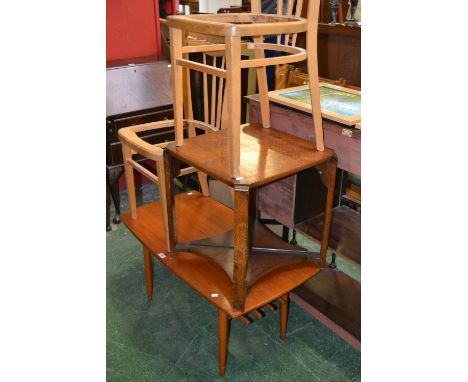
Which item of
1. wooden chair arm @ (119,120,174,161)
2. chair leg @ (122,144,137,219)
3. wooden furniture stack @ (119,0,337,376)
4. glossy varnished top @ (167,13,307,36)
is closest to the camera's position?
glossy varnished top @ (167,13,307,36)

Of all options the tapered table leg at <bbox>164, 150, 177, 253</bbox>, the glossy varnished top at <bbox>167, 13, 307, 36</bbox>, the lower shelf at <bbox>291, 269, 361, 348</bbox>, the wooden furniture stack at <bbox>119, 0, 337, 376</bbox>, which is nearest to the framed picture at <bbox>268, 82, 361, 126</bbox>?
the wooden furniture stack at <bbox>119, 0, 337, 376</bbox>

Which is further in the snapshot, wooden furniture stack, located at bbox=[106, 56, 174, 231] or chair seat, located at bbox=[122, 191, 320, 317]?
wooden furniture stack, located at bbox=[106, 56, 174, 231]

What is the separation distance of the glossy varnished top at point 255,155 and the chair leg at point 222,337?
56cm

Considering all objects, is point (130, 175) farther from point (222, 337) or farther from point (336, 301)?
point (336, 301)

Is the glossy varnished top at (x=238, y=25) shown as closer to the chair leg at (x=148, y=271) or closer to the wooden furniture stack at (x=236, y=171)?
the wooden furniture stack at (x=236, y=171)

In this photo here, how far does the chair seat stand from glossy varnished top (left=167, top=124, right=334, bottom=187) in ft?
1.56

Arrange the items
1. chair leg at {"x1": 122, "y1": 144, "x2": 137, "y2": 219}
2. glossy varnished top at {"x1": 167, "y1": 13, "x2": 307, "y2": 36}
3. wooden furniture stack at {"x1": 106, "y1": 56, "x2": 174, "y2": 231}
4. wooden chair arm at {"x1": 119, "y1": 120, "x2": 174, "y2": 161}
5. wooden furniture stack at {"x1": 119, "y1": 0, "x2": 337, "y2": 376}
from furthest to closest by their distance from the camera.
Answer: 1. wooden furniture stack at {"x1": 106, "y1": 56, "x2": 174, "y2": 231}
2. chair leg at {"x1": 122, "y1": 144, "x2": 137, "y2": 219}
3. wooden chair arm at {"x1": 119, "y1": 120, "x2": 174, "y2": 161}
4. wooden furniture stack at {"x1": 119, "y1": 0, "x2": 337, "y2": 376}
5. glossy varnished top at {"x1": 167, "y1": 13, "x2": 307, "y2": 36}

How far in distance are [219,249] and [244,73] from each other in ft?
6.12

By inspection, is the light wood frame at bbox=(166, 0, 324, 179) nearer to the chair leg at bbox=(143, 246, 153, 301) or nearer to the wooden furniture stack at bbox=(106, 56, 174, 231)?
the chair leg at bbox=(143, 246, 153, 301)

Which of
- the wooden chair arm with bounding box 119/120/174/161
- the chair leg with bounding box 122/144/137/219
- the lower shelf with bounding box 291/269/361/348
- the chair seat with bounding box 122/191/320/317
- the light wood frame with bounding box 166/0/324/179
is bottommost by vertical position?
the lower shelf with bounding box 291/269/361/348

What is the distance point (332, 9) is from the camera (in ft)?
9.61

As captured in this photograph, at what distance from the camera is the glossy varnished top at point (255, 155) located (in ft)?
4.78

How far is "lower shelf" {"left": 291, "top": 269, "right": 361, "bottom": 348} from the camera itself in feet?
6.96

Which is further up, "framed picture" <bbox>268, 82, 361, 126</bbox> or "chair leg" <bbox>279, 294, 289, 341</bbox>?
"framed picture" <bbox>268, 82, 361, 126</bbox>
